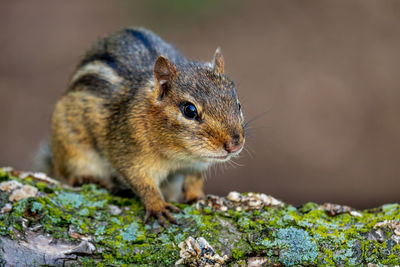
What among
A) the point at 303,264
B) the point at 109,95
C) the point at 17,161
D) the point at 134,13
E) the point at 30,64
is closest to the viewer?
the point at 303,264

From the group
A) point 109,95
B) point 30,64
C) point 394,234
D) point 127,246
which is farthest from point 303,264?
point 30,64

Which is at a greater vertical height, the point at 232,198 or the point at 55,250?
the point at 232,198

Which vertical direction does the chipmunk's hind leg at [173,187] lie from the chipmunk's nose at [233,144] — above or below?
above

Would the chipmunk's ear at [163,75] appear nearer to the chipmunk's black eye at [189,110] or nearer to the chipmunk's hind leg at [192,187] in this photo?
the chipmunk's black eye at [189,110]

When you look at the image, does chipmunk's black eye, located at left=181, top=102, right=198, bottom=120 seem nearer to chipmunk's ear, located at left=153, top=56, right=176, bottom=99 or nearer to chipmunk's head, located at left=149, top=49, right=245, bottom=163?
chipmunk's head, located at left=149, top=49, right=245, bottom=163

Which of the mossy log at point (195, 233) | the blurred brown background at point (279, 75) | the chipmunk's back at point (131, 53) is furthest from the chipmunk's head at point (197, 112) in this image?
the blurred brown background at point (279, 75)

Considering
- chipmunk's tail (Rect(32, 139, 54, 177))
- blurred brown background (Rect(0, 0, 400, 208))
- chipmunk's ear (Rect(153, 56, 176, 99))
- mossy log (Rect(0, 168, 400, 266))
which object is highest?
blurred brown background (Rect(0, 0, 400, 208))

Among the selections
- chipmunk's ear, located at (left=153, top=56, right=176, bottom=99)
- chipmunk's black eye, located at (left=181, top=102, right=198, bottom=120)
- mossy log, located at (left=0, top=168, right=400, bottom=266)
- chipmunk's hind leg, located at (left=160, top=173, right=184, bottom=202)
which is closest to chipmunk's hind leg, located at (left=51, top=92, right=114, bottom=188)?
chipmunk's hind leg, located at (left=160, top=173, right=184, bottom=202)

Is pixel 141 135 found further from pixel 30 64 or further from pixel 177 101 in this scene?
pixel 30 64

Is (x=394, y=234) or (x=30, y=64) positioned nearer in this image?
(x=394, y=234)
